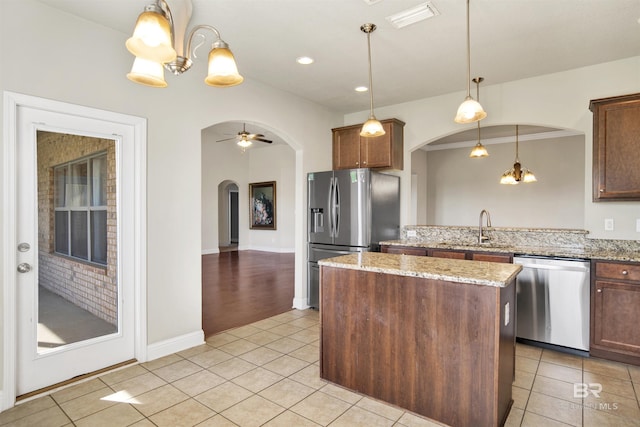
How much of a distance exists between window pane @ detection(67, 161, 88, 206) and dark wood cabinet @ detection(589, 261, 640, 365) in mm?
4306

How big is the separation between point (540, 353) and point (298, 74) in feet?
11.9

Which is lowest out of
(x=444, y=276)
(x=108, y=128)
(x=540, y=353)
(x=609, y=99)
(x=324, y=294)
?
(x=540, y=353)

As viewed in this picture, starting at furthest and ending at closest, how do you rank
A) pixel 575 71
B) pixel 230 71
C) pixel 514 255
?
pixel 575 71 < pixel 514 255 < pixel 230 71

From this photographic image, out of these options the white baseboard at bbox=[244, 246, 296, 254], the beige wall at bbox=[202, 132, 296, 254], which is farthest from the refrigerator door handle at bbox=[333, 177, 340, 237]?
the white baseboard at bbox=[244, 246, 296, 254]

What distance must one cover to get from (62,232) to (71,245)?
14 cm

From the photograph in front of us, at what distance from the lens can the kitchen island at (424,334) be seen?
6.40ft

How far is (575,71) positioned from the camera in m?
3.59

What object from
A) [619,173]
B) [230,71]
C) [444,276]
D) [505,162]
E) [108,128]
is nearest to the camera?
[230,71]

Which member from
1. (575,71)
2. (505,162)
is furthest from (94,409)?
(505,162)

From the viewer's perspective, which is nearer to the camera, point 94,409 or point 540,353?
point 94,409

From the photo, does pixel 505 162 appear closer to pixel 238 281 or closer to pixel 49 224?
pixel 238 281

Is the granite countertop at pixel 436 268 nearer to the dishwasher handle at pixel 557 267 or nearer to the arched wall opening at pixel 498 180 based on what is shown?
the dishwasher handle at pixel 557 267

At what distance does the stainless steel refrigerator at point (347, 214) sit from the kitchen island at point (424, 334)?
1649mm

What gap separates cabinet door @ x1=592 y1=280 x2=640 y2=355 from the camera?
284 centimetres
